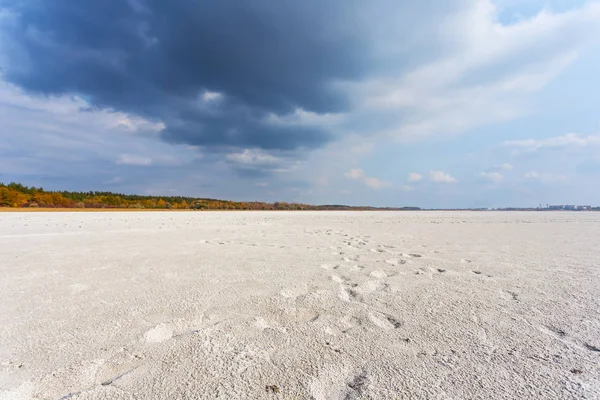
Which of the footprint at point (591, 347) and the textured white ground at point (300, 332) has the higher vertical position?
the footprint at point (591, 347)

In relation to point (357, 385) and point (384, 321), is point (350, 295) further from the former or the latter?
point (357, 385)

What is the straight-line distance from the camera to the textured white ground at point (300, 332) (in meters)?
1.45

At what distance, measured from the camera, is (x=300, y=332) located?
2039 millimetres

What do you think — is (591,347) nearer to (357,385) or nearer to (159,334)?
(357,385)

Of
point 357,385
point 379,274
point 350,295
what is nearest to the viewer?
point 357,385

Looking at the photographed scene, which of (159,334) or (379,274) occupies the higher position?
(379,274)

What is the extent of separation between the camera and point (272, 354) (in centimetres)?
174

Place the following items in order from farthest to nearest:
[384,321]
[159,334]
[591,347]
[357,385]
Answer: [384,321] < [159,334] < [591,347] < [357,385]

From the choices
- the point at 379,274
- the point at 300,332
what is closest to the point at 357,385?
the point at 300,332

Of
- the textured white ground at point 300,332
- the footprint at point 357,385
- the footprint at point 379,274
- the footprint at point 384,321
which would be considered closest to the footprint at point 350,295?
the textured white ground at point 300,332

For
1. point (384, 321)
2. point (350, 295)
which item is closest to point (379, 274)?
point (350, 295)

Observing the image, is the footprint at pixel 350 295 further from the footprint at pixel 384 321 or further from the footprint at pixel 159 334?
the footprint at pixel 159 334

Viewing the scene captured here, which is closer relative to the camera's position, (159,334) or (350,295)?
(159,334)

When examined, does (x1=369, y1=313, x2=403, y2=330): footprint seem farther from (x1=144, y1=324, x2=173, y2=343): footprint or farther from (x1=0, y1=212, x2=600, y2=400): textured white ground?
(x1=144, y1=324, x2=173, y2=343): footprint
